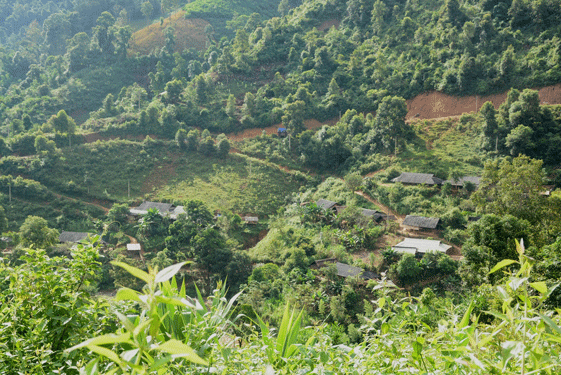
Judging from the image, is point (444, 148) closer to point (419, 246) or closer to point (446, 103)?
point (446, 103)

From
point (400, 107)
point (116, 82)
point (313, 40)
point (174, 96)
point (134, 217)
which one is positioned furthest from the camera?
point (116, 82)

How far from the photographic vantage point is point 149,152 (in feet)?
117

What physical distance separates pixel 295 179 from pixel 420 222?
12.9 metres

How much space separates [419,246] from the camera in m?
20.5

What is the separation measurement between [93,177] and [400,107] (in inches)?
931

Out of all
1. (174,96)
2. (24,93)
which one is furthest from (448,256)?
(24,93)

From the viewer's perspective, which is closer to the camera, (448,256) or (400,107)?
(448,256)

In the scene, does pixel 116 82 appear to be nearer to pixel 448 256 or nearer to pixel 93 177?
pixel 93 177

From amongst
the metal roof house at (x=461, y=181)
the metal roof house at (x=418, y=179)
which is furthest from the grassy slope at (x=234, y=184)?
the metal roof house at (x=461, y=181)

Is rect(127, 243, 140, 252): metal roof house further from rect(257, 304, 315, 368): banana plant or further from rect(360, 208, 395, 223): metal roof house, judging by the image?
rect(257, 304, 315, 368): banana plant

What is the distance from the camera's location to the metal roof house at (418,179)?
25.8 m

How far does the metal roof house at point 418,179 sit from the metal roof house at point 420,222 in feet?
12.0

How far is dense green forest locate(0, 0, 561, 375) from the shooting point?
263 centimetres

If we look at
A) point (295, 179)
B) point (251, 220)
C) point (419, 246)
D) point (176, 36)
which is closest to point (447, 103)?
point (295, 179)
